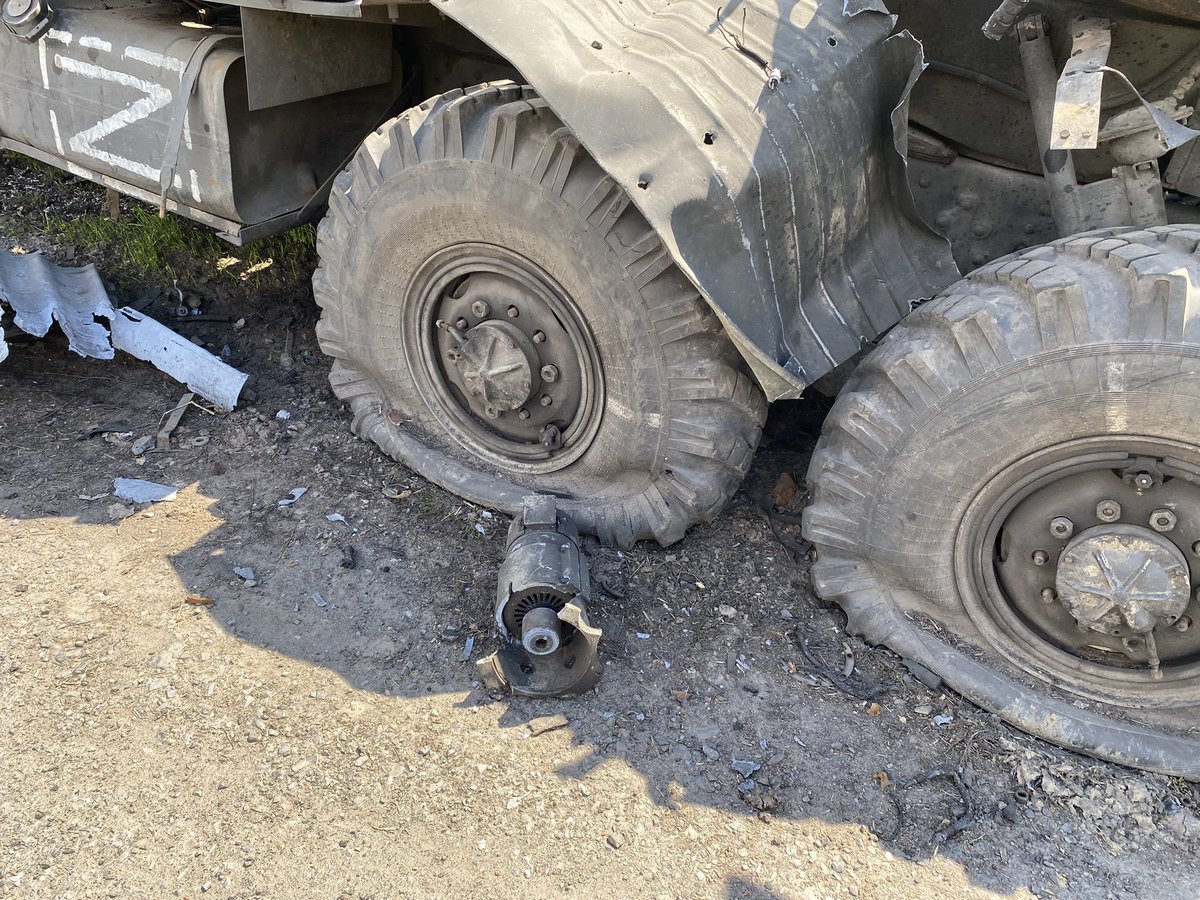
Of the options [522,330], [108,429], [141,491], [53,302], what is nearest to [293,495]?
[141,491]

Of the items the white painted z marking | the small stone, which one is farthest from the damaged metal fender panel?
the white painted z marking

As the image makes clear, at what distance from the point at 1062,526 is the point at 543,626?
4.58 feet

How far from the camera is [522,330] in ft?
10.0

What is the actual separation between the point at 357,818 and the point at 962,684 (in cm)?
166

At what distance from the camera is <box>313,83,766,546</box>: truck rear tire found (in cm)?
266

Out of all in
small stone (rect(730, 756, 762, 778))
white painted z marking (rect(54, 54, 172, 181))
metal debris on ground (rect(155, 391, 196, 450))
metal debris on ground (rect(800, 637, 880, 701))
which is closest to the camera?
small stone (rect(730, 756, 762, 778))

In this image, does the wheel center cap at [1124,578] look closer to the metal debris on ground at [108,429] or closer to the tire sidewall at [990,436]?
the tire sidewall at [990,436]

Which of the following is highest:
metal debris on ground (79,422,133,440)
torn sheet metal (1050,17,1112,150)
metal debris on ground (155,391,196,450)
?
torn sheet metal (1050,17,1112,150)

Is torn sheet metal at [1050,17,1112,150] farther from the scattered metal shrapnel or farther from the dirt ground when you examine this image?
the scattered metal shrapnel

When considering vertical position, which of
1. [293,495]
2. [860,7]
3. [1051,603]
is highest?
[860,7]

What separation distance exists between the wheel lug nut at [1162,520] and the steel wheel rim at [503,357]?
5.12ft

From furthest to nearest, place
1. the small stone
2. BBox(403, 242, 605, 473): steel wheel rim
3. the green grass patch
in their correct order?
→ the green grass patch
BBox(403, 242, 605, 473): steel wheel rim
the small stone

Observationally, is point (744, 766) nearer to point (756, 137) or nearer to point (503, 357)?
point (503, 357)

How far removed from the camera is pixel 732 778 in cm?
238
